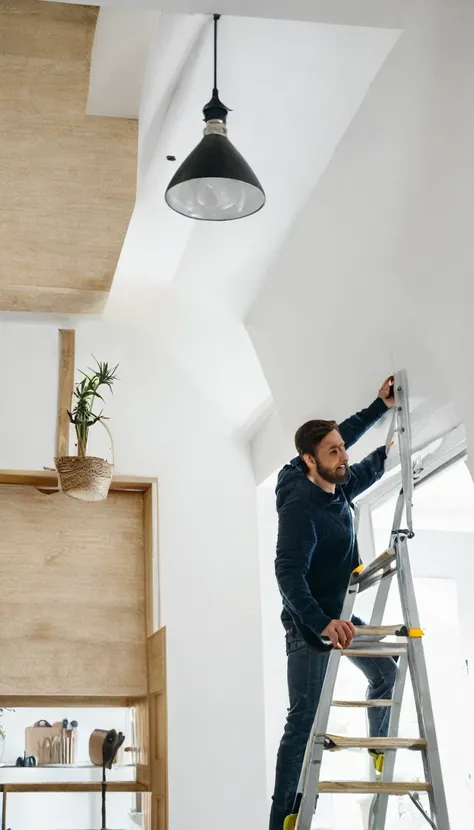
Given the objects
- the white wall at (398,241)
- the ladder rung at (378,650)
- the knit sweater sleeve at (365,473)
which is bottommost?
the ladder rung at (378,650)

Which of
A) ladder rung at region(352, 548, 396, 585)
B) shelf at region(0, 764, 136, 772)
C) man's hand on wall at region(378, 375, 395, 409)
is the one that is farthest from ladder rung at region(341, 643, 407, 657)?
shelf at region(0, 764, 136, 772)

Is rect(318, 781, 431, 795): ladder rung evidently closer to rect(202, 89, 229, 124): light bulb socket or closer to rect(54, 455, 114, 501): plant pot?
rect(202, 89, 229, 124): light bulb socket

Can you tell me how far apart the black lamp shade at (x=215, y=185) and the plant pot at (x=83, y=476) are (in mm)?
1915

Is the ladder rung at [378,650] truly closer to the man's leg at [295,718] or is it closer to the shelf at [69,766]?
the man's leg at [295,718]

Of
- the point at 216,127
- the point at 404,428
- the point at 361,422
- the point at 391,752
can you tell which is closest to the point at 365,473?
the point at 361,422

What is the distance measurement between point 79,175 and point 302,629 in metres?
2.21

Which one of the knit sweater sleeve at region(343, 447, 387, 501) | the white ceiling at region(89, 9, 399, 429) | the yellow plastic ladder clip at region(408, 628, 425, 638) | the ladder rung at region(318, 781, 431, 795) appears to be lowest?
the ladder rung at region(318, 781, 431, 795)

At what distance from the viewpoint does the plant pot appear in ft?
15.9

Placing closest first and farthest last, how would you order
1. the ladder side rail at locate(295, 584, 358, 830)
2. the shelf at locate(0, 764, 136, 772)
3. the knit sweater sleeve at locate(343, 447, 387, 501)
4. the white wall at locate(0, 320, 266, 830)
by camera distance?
the ladder side rail at locate(295, 584, 358, 830) → the knit sweater sleeve at locate(343, 447, 387, 501) → the white wall at locate(0, 320, 266, 830) → the shelf at locate(0, 764, 136, 772)

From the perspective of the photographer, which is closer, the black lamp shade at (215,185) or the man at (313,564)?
the black lamp shade at (215,185)

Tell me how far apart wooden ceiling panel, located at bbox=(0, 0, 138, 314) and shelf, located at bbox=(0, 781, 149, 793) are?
270cm

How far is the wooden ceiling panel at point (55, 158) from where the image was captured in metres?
3.88

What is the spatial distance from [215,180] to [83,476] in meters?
2.05

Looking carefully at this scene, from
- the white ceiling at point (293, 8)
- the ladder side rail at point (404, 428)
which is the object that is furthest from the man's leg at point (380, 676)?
the white ceiling at point (293, 8)
